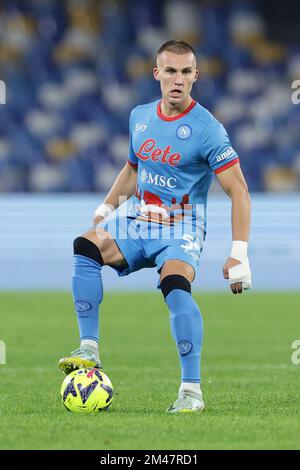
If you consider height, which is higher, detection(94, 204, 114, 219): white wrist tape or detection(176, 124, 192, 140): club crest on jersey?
detection(176, 124, 192, 140): club crest on jersey

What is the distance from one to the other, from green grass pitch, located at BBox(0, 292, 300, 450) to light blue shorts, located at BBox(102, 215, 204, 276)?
82cm

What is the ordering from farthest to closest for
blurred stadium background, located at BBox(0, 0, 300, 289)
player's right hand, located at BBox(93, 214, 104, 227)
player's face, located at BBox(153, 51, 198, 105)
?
blurred stadium background, located at BBox(0, 0, 300, 289), player's right hand, located at BBox(93, 214, 104, 227), player's face, located at BBox(153, 51, 198, 105)

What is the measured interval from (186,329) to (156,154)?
1.06 metres

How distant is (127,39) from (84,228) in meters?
5.30

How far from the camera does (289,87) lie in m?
19.2

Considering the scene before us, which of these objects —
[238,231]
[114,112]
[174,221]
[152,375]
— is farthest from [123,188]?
[114,112]

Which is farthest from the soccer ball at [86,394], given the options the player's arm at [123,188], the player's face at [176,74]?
the player's face at [176,74]

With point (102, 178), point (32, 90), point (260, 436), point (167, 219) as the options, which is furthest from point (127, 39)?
point (260, 436)

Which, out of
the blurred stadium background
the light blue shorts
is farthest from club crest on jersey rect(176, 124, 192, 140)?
the blurred stadium background

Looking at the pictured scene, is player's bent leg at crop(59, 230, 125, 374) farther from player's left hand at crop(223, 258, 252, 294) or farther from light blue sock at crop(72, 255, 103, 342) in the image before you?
player's left hand at crop(223, 258, 252, 294)

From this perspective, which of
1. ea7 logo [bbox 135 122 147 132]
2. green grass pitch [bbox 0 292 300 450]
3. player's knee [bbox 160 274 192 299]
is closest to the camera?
green grass pitch [bbox 0 292 300 450]

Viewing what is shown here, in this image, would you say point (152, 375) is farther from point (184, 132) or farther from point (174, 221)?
point (184, 132)

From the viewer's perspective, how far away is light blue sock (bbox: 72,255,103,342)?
20.7 feet
